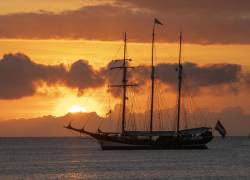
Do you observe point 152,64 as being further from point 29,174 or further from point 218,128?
point 29,174

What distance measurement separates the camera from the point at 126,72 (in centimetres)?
18412

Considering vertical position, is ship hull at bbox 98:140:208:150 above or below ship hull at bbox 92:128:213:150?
below

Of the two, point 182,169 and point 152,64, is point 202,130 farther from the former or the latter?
point 182,169

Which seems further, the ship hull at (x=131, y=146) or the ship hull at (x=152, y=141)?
the ship hull at (x=131, y=146)

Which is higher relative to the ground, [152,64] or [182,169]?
[152,64]

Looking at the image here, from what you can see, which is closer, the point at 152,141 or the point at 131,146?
the point at 131,146

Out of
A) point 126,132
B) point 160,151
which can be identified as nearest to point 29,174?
point 126,132

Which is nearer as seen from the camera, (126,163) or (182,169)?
(182,169)

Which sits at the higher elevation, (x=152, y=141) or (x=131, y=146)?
(x=152, y=141)

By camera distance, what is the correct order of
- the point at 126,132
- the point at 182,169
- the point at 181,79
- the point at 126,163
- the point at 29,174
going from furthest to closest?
the point at 181,79 < the point at 126,132 < the point at 126,163 < the point at 182,169 < the point at 29,174

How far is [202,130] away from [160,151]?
1241 centimetres

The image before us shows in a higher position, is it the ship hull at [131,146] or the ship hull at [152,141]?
the ship hull at [152,141]

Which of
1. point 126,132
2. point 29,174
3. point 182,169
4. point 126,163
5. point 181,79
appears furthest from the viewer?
point 181,79

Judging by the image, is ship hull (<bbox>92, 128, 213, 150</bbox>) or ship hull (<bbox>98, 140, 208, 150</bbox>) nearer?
ship hull (<bbox>92, 128, 213, 150</bbox>)
